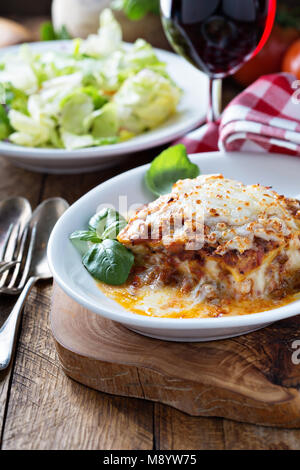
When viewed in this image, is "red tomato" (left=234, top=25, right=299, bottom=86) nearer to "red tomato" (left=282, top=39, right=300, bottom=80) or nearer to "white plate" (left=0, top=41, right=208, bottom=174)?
"red tomato" (left=282, top=39, right=300, bottom=80)

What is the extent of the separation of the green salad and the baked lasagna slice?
109 cm

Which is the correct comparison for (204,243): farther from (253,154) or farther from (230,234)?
(253,154)

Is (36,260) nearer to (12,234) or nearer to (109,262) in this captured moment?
(12,234)

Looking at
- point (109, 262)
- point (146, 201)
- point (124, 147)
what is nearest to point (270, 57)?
point (124, 147)

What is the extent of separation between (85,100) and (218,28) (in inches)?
35.1


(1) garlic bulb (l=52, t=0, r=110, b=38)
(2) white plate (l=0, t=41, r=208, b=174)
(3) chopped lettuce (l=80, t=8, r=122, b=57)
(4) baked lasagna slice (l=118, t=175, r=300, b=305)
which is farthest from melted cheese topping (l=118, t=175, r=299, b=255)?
(1) garlic bulb (l=52, t=0, r=110, b=38)

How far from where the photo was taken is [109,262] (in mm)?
1947

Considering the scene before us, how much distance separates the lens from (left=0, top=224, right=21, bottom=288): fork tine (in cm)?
248

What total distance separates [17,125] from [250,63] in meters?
1.84

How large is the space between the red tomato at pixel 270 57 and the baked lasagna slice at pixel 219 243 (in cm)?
223

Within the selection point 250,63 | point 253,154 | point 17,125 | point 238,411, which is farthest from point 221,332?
point 250,63

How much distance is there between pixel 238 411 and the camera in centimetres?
175

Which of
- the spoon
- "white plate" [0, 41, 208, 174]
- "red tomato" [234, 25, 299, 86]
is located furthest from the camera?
"red tomato" [234, 25, 299, 86]

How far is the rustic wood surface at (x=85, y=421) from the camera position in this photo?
1704mm
